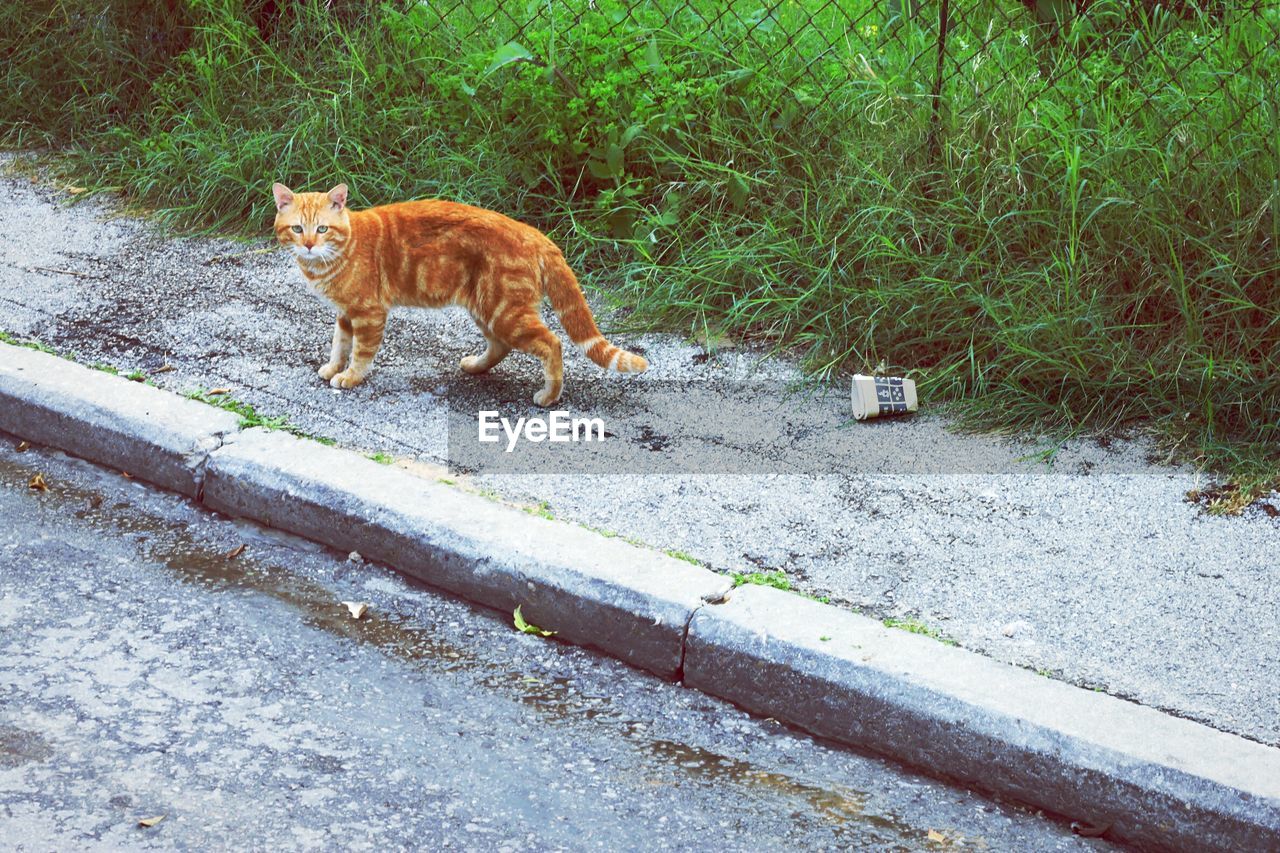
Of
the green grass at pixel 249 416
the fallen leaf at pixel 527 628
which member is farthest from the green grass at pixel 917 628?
the green grass at pixel 249 416

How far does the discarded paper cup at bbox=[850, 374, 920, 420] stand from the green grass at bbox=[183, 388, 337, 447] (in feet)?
5.30

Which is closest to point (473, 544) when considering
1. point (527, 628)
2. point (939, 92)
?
point (527, 628)

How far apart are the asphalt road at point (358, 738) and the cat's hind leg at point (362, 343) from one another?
34.7 inches

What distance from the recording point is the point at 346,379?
448 cm

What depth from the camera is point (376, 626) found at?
347 cm

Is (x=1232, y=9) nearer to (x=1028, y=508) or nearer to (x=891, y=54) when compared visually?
(x=891, y=54)

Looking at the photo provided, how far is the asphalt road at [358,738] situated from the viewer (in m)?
2.76

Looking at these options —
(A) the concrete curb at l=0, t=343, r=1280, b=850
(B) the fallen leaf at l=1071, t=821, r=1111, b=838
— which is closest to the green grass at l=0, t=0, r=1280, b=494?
(A) the concrete curb at l=0, t=343, r=1280, b=850

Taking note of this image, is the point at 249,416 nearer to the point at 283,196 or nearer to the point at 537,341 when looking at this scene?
the point at 283,196

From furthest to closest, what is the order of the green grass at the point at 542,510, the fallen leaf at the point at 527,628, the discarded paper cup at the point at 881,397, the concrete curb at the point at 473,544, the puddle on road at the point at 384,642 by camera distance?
the discarded paper cup at the point at 881,397
the green grass at the point at 542,510
the fallen leaf at the point at 527,628
the concrete curb at the point at 473,544
the puddle on road at the point at 384,642

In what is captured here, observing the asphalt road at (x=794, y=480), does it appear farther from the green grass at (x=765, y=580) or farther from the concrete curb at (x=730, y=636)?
the concrete curb at (x=730, y=636)

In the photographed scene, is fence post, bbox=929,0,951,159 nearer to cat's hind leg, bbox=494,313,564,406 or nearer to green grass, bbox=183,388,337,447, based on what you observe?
cat's hind leg, bbox=494,313,564,406

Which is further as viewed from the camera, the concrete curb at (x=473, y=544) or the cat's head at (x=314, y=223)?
the cat's head at (x=314, y=223)

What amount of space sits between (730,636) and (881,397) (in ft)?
4.51
